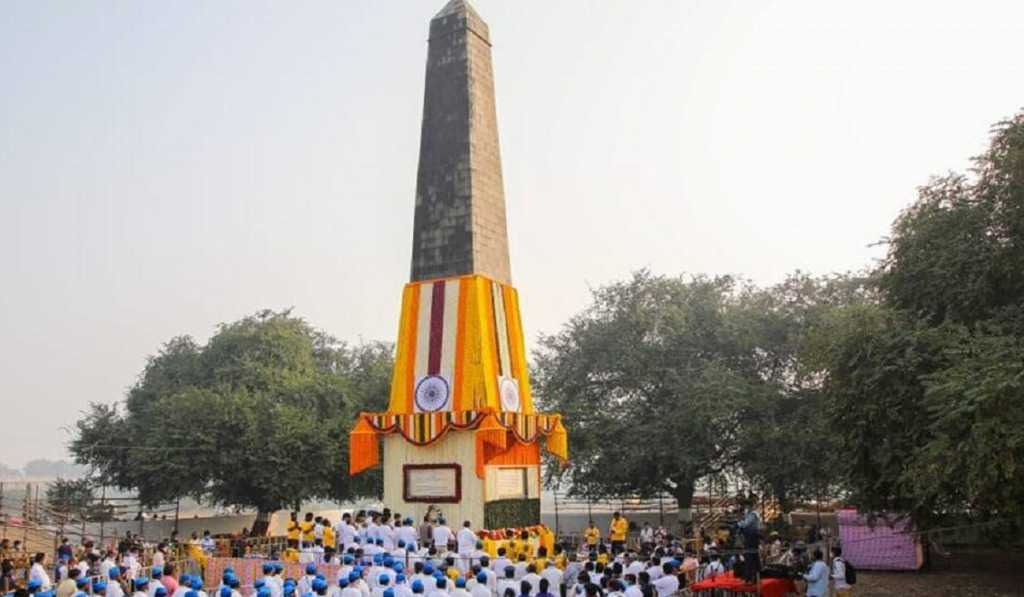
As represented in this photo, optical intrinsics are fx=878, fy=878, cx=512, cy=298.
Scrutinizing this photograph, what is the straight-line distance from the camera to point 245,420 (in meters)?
36.2

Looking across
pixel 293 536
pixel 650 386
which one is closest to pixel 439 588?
pixel 293 536

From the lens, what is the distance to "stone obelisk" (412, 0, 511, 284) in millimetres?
27094

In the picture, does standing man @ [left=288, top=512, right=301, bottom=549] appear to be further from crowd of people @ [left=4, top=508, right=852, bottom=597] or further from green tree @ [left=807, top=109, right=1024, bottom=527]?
green tree @ [left=807, top=109, right=1024, bottom=527]

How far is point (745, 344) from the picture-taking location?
3306cm

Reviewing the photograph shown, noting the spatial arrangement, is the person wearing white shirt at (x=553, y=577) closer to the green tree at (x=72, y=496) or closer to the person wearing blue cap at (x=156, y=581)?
the person wearing blue cap at (x=156, y=581)

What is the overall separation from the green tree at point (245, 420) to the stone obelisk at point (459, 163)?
13.0m

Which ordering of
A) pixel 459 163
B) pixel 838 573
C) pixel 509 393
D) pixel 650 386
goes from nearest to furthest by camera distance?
pixel 838 573 < pixel 509 393 < pixel 459 163 < pixel 650 386

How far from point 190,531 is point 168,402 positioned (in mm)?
5920

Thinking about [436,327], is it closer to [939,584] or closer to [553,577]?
[553,577]

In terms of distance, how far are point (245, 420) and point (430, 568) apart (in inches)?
944

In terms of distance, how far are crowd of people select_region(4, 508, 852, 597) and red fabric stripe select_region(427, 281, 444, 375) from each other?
4.56 meters

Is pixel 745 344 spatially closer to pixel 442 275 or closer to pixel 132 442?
pixel 442 275

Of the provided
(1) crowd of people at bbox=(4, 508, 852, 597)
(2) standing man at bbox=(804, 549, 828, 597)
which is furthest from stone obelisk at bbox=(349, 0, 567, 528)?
(2) standing man at bbox=(804, 549, 828, 597)

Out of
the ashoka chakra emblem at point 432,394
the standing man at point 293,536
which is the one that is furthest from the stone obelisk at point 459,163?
the standing man at point 293,536
